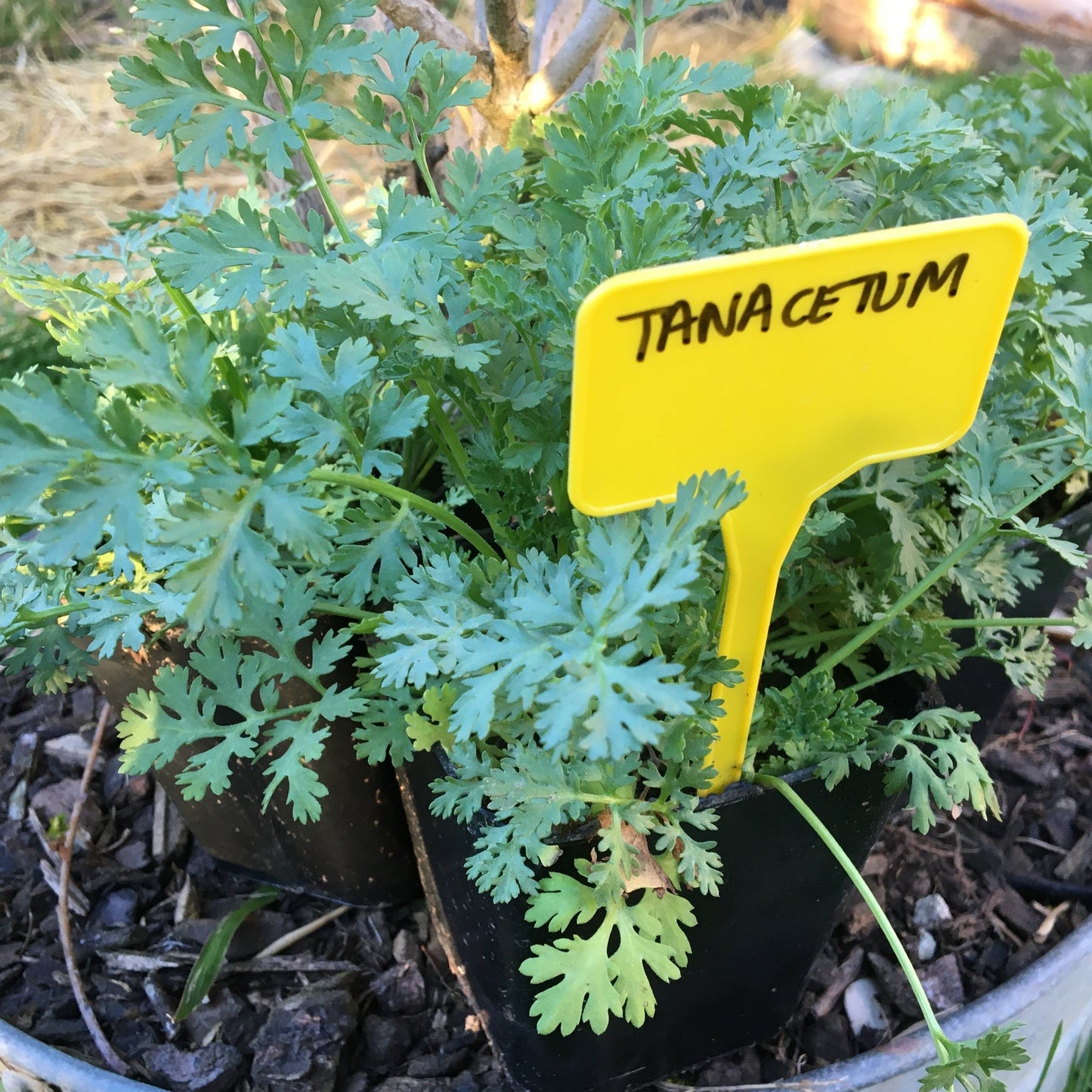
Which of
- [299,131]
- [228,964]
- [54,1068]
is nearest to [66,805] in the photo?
[228,964]

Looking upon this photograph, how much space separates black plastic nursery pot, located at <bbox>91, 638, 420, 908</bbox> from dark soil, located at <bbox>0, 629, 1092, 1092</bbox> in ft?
0.15

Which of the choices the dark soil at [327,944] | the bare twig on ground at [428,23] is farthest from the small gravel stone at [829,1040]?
the bare twig on ground at [428,23]

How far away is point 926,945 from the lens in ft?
3.64

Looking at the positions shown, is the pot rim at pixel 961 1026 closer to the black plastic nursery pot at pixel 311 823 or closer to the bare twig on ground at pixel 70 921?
the black plastic nursery pot at pixel 311 823

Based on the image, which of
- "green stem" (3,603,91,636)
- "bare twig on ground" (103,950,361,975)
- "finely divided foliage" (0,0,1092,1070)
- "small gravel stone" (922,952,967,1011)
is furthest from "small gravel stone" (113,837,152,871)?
"small gravel stone" (922,952,967,1011)

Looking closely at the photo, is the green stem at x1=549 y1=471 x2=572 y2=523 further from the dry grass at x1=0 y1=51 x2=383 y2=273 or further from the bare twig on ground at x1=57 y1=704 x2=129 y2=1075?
the dry grass at x1=0 y1=51 x2=383 y2=273

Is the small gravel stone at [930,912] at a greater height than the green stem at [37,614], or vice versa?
the green stem at [37,614]

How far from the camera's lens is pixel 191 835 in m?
1.24

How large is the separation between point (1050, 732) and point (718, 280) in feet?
3.74

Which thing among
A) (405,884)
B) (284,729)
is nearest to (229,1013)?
(405,884)

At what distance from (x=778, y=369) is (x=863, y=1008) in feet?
2.61

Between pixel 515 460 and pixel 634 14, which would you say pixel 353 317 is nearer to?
Answer: pixel 515 460

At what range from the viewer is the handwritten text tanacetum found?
508 mm

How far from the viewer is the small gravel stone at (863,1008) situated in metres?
→ 1.05
